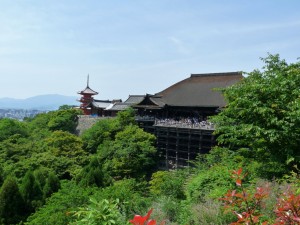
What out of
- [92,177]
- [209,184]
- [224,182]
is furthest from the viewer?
[92,177]

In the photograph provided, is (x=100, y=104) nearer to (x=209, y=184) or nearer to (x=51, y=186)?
(x=51, y=186)

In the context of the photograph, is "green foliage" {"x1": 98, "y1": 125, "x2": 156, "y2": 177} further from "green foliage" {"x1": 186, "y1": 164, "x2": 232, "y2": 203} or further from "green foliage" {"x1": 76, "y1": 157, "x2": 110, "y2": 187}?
"green foliage" {"x1": 186, "y1": 164, "x2": 232, "y2": 203}

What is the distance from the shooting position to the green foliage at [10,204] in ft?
53.7

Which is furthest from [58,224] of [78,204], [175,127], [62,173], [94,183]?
[175,127]

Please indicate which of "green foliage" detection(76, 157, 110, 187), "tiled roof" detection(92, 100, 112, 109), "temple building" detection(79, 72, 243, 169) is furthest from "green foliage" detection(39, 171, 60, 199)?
"tiled roof" detection(92, 100, 112, 109)

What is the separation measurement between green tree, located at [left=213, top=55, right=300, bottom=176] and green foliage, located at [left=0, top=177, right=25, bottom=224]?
36.2 ft

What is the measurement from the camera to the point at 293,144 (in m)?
10.5

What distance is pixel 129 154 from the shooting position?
25.4m

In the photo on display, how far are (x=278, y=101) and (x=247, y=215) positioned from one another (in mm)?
8799

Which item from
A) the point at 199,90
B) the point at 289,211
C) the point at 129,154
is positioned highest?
the point at 199,90

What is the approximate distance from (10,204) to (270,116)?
13296 mm

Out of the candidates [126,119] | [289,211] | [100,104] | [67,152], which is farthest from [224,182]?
[100,104]

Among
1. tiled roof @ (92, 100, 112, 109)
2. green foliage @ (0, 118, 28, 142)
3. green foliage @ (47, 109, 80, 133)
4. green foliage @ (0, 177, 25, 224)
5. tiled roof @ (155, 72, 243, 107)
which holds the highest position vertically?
tiled roof @ (155, 72, 243, 107)

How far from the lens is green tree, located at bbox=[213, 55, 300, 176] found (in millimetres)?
10250
